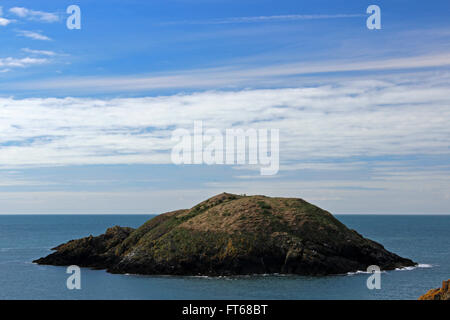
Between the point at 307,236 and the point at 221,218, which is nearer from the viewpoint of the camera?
the point at 307,236

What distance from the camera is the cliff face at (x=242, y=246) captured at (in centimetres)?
7062

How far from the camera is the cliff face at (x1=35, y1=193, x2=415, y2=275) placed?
70.6 m

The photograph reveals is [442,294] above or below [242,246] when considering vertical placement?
above

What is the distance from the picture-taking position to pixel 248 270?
6969 centimetres

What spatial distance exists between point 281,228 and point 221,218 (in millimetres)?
10493

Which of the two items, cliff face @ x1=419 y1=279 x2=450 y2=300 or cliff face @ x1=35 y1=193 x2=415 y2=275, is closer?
cliff face @ x1=419 y1=279 x2=450 y2=300

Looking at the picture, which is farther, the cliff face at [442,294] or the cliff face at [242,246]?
the cliff face at [242,246]

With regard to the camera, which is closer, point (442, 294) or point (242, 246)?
point (442, 294)

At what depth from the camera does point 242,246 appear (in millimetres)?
72000
